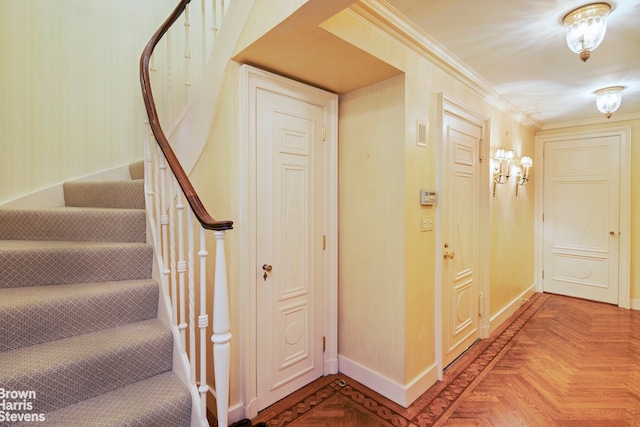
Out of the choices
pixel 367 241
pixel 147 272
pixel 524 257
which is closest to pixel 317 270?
pixel 367 241

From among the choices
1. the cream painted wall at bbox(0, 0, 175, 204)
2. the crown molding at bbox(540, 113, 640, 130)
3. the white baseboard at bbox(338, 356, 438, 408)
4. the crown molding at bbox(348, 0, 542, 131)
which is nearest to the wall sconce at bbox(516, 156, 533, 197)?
the crown molding at bbox(540, 113, 640, 130)

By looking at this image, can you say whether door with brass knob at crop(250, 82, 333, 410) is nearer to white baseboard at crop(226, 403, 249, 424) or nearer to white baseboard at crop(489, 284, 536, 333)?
white baseboard at crop(226, 403, 249, 424)

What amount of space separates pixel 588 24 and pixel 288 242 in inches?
89.7

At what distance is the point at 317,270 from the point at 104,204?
1.75m

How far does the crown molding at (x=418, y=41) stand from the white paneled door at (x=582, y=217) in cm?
217

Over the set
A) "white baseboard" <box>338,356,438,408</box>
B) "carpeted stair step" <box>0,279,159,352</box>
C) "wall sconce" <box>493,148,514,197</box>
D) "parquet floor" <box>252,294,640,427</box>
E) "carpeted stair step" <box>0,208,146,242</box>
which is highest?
"wall sconce" <box>493,148,514,197</box>

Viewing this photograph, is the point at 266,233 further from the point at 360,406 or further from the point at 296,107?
the point at 360,406

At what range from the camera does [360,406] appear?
2.06 meters

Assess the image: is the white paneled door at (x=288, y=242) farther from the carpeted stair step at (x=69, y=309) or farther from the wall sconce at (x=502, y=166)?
the wall sconce at (x=502, y=166)

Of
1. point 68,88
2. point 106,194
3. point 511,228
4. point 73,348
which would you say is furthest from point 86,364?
point 511,228

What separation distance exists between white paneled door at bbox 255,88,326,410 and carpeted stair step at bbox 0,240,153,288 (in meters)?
0.73

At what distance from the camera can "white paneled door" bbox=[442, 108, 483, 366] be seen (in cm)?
252

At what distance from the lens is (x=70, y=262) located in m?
1.67

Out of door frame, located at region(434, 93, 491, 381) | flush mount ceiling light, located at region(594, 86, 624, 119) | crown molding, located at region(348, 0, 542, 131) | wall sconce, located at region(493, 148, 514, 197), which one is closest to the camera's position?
crown molding, located at region(348, 0, 542, 131)
